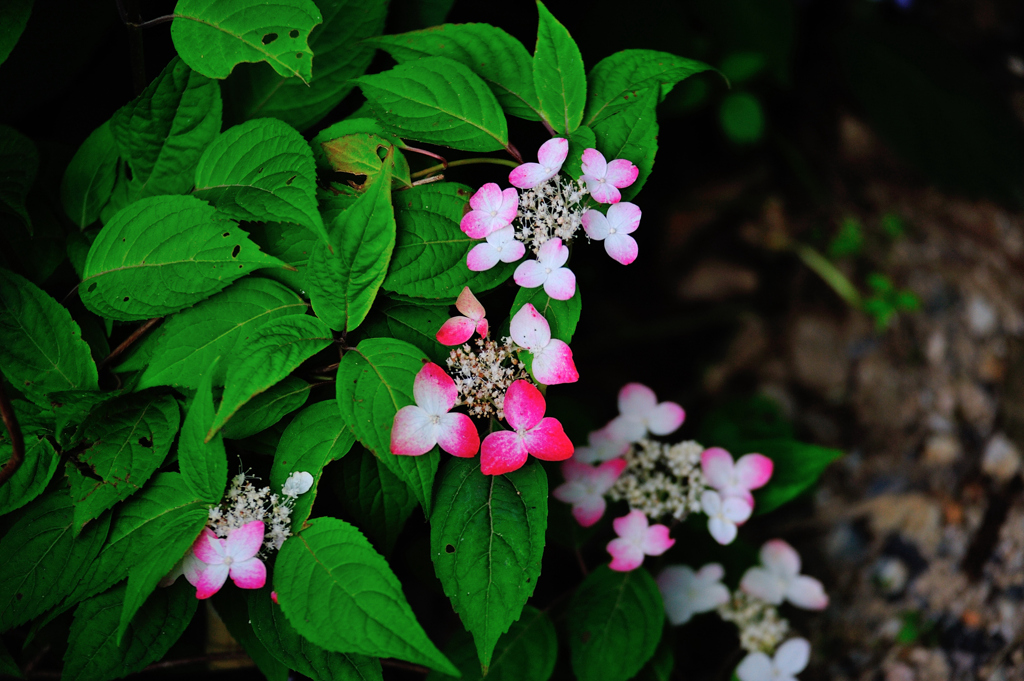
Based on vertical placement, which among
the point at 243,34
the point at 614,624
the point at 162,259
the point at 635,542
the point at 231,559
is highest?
the point at 243,34

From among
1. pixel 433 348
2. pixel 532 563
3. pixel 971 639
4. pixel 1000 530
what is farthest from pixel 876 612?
pixel 433 348

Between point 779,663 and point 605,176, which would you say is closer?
point 605,176

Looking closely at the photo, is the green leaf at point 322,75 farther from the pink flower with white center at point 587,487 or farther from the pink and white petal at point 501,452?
the pink flower with white center at point 587,487

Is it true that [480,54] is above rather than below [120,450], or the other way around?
above

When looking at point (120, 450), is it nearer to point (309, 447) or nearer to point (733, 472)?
point (309, 447)

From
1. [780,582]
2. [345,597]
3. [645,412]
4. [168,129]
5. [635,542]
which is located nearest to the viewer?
[345,597]

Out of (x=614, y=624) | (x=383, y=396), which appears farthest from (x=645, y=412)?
A: (x=383, y=396)

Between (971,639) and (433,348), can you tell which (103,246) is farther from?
(971,639)

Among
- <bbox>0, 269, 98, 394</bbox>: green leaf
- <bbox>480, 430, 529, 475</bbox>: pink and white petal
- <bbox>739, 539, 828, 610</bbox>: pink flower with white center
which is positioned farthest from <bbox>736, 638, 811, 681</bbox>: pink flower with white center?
<bbox>0, 269, 98, 394</bbox>: green leaf

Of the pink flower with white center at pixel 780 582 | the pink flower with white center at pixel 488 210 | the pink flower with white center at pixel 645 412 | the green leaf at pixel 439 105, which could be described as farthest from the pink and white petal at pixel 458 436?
the pink flower with white center at pixel 780 582
